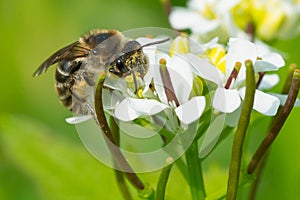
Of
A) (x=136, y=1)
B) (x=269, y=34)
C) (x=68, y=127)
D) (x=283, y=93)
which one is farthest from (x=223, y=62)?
(x=136, y=1)

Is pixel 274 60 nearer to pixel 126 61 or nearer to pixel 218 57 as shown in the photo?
pixel 218 57

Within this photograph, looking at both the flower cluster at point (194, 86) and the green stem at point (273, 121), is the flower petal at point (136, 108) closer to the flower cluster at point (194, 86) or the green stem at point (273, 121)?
the flower cluster at point (194, 86)

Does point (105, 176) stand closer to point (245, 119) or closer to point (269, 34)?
point (269, 34)

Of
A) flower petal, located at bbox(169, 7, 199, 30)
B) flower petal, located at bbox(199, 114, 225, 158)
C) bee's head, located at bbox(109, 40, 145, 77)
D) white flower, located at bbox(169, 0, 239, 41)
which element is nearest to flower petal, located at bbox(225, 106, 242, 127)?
flower petal, located at bbox(199, 114, 225, 158)

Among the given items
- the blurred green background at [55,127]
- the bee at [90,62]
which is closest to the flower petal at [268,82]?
the blurred green background at [55,127]

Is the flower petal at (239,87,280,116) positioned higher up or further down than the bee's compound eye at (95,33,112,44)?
further down

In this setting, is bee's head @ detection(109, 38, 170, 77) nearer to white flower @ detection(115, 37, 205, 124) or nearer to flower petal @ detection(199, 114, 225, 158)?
white flower @ detection(115, 37, 205, 124)

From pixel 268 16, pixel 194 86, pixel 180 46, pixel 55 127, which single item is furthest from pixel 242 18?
pixel 55 127
